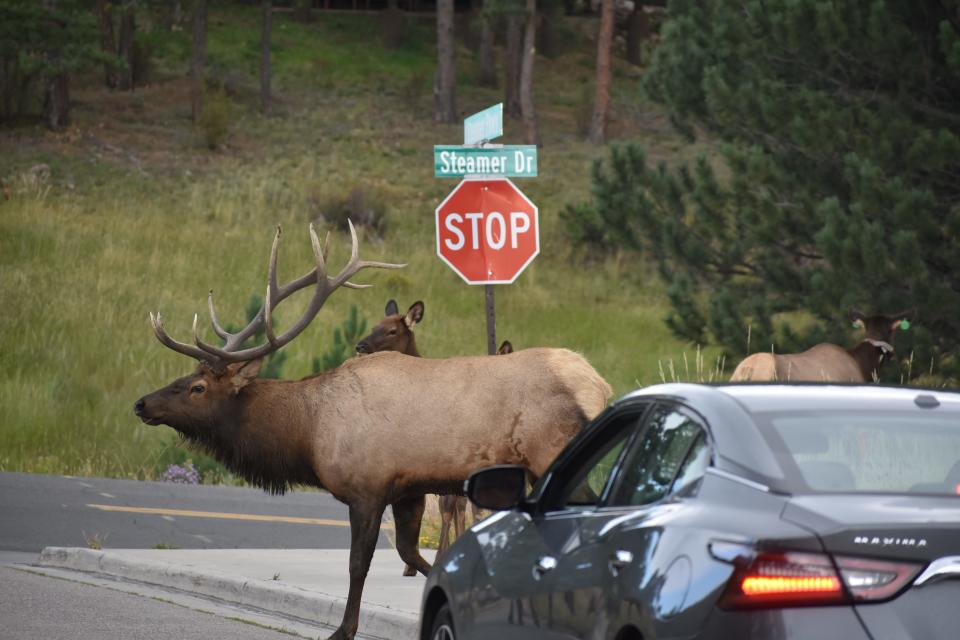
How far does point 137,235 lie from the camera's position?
118 feet

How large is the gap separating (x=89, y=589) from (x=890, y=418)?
25.1ft

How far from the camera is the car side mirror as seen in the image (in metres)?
5.93

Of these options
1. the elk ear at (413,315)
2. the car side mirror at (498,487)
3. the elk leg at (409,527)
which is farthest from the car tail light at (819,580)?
the elk ear at (413,315)

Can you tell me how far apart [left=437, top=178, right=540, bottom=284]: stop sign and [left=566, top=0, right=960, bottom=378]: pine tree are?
687 centimetres

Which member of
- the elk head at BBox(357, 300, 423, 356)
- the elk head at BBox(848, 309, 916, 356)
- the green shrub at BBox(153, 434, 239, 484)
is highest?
the elk head at BBox(357, 300, 423, 356)

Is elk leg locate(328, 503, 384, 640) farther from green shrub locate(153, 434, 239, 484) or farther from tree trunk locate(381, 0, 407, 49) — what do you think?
tree trunk locate(381, 0, 407, 49)

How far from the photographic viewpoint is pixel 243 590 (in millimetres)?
11227

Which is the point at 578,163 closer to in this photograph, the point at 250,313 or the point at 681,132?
the point at 681,132

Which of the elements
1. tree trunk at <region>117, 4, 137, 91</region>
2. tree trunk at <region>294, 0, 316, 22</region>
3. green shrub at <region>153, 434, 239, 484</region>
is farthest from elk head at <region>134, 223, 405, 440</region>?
tree trunk at <region>294, 0, 316, 22</region>

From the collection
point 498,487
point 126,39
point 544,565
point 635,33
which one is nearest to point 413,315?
point 498,487

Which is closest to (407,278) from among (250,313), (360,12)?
(250,313)

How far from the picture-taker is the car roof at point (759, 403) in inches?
177

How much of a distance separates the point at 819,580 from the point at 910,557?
0.22m

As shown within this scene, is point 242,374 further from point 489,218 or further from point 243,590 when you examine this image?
point 489,218
